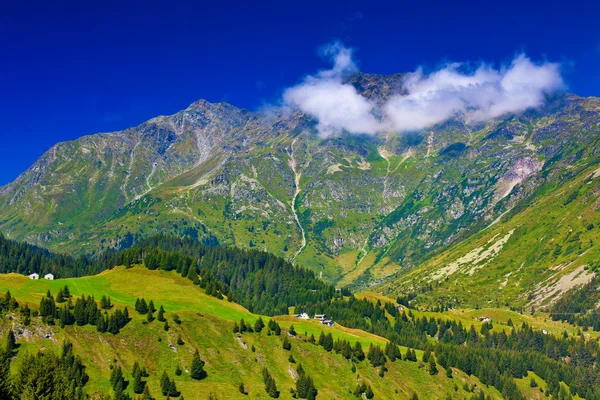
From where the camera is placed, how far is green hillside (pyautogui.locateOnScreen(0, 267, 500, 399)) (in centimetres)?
12588

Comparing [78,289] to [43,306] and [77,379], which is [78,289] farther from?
[77,379]

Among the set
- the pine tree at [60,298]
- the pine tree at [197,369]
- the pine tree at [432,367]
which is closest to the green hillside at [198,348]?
the pine tree at [197,369]

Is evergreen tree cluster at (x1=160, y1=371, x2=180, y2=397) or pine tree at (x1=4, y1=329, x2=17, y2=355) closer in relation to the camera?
pine tree at (x1=4, y1=329, x2=17, y2=355)

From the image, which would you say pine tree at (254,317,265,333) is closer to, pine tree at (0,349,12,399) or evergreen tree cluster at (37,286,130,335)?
evergreen tree cluster at (37,286,130,335)

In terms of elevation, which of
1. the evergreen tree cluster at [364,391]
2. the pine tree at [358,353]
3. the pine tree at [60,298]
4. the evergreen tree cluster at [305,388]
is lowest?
the evergreen tree cluster at [364,391]

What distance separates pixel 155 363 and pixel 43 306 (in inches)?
1194

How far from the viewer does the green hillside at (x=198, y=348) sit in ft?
413

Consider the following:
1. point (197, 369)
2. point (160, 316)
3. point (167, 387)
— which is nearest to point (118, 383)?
point (167, 387)

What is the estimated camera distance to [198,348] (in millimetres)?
144625

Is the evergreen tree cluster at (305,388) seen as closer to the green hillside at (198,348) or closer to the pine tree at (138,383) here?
the green hillside at (198,348)

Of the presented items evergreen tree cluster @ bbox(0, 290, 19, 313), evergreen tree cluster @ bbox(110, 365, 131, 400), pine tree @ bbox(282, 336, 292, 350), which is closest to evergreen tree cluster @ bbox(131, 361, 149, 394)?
evergreen tree cluster @ bbox(110, 365, 131, 400)

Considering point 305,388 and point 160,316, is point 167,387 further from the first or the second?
point 305,388

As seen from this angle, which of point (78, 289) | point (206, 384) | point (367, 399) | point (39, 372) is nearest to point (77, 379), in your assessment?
point (206, 384)

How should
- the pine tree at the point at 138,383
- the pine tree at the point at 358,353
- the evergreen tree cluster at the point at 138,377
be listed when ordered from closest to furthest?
the pine tree at the point at 138,383
the evergreen tree cluster at the point at 138,377
the pine tree at the point at 358,353
